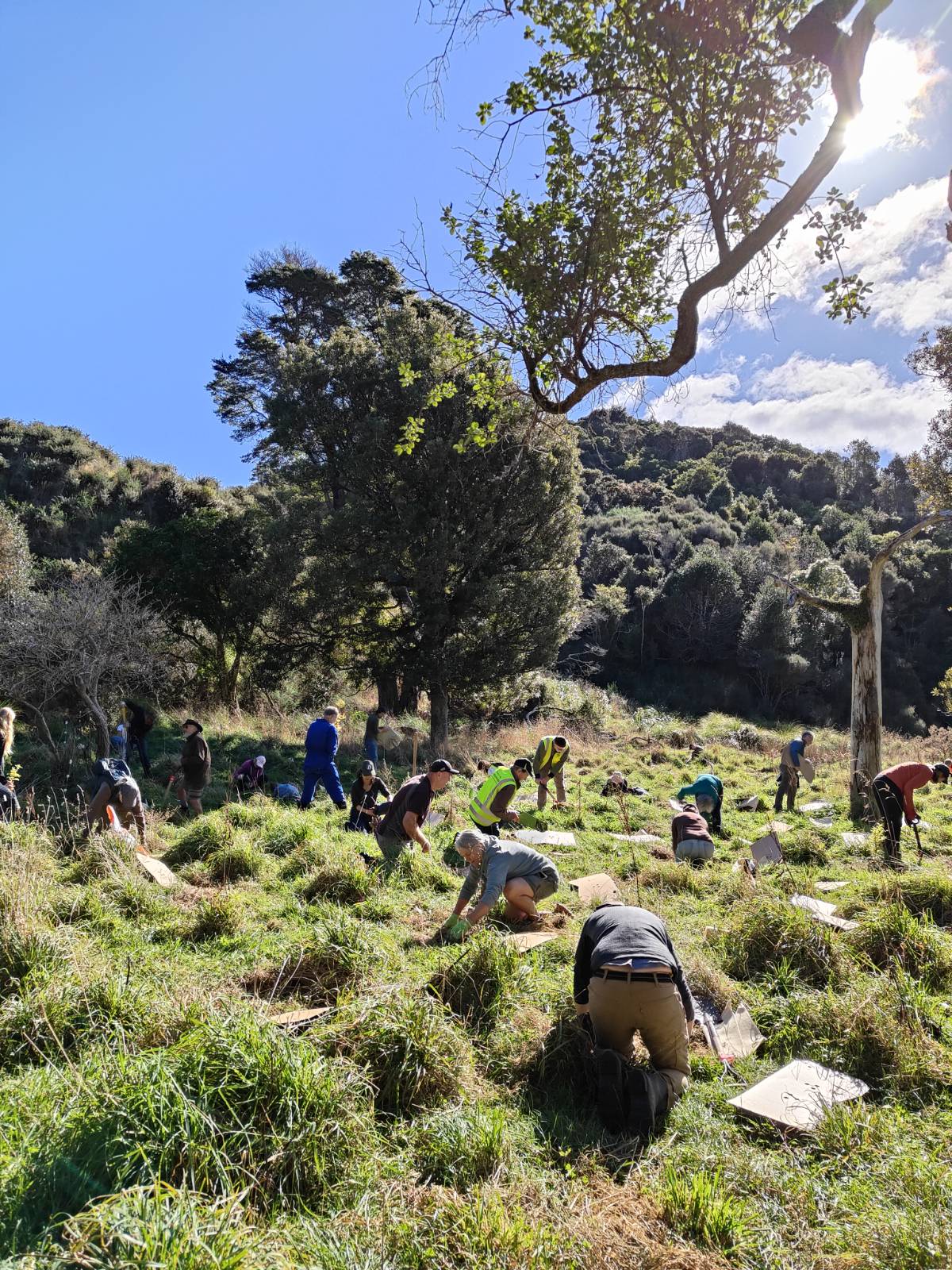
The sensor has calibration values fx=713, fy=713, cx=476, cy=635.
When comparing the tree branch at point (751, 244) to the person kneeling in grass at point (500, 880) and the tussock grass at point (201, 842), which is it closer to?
the person kneeling in grass at point (500, 880)

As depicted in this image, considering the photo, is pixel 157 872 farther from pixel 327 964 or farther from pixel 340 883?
pixel 327 964

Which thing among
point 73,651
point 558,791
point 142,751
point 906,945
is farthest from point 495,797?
point 73,651

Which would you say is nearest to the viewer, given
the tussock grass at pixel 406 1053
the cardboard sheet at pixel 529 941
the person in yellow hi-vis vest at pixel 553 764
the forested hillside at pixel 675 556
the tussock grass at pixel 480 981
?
the tussock grass at pixel 406 1053

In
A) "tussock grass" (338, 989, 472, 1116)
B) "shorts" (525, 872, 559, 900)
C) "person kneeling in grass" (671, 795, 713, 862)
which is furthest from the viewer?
"person kneeling in grass" (671, 795, 713, 862)

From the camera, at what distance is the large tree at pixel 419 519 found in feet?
49.8

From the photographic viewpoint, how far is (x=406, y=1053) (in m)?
3.34

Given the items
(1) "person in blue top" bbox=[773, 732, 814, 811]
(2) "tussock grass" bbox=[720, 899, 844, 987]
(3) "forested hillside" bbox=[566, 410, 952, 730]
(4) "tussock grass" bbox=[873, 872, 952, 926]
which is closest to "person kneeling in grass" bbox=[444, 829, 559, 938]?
(2) "tussock grass" bbox=[720, 899, 844, 987]

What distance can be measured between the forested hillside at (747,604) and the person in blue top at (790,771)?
58.9ft

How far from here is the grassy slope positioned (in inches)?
93.2

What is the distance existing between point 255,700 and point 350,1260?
1760 centimetres

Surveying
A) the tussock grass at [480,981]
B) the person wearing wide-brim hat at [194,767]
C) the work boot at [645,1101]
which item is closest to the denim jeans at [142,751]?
the person wearing wide-brim hat at [194,767]

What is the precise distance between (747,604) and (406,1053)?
134ft

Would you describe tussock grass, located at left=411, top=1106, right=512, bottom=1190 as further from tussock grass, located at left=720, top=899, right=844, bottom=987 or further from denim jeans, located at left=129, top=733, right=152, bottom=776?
denim jeans, located at left=129, top=733, right=152, bottom=776

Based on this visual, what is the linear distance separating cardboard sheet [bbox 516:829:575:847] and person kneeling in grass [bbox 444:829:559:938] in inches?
115
